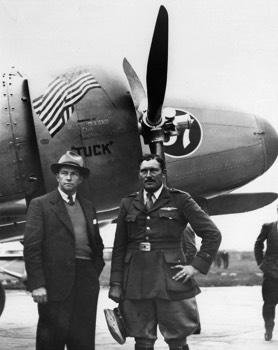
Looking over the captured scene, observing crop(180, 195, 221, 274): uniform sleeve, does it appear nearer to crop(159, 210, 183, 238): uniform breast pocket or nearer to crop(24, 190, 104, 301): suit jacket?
crop(159, 210, 183, 238): uniform breast pocket

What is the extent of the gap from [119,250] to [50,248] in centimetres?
60

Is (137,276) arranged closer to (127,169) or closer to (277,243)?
(127,169)

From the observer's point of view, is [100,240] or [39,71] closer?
[100,240]

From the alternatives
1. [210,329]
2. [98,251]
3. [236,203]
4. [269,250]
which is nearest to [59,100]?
[98,251]

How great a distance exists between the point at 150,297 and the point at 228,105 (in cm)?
375

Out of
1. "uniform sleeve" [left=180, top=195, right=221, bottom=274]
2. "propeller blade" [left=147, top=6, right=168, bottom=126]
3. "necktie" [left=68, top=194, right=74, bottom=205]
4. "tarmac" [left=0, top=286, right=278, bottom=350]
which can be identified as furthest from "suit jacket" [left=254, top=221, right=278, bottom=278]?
"necktie" [left=68, top=194, right=74, bottom=205]

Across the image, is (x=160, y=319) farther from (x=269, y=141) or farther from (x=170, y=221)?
(x=269, y=141)

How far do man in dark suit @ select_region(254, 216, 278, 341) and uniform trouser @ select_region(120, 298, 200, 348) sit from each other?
3229 millimetres

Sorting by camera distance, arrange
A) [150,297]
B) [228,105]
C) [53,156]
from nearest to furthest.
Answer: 1. [150,297]
2. [53,156]
3. [228,105]

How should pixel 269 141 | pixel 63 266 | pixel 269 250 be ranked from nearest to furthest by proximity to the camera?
pixel 63 266 → pixel 269 141 → pixel 269 250

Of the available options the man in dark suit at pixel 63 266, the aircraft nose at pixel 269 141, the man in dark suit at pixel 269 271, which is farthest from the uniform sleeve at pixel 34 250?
the man in dark suit at pixel 269 271

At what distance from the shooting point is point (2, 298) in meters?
8.13

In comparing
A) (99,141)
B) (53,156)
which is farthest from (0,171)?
(99,141)

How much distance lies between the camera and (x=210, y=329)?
8.85 metres
